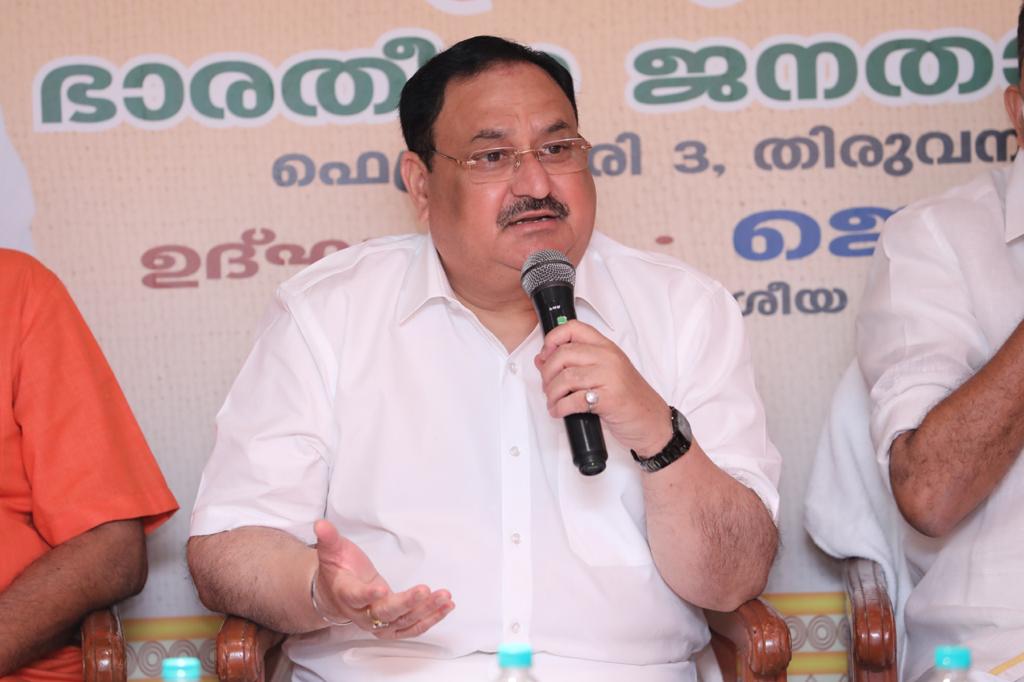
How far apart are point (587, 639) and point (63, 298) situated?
1338 millimetres

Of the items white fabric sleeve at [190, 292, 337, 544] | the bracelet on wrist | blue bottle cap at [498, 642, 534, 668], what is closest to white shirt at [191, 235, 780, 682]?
white fabric sleeve at [190, 292, 337, 544]

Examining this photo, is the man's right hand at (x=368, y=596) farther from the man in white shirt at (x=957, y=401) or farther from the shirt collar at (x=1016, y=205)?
the shirt collar at (x=1016, y=205)

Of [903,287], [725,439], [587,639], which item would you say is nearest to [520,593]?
[587,639]

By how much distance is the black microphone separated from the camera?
6.73 ft

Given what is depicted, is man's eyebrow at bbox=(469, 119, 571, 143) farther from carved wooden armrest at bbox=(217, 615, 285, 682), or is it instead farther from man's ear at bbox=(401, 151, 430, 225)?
carved wooden armrest at bbox=(217, 615, 285, 682)

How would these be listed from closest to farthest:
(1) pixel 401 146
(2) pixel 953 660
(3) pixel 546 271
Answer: (2) pixel 953 660 → (3) pixel 546 271 → (1) pixel 401 146

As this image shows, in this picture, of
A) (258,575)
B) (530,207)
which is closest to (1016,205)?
(530,207)

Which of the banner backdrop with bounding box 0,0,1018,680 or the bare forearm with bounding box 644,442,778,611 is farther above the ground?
the banner backdrop with bounding box 0,0,1018,680

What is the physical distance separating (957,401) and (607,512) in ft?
2.31

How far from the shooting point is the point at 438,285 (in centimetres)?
275

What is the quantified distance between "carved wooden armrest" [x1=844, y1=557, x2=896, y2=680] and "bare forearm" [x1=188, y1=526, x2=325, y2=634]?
102 centimetres

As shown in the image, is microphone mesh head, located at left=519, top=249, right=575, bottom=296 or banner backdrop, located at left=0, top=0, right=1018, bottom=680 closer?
microphone mesh head, located at left=519, top=249, right=575, bottom=296

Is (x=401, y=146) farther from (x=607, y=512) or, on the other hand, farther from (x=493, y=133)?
(x=607, y=512)

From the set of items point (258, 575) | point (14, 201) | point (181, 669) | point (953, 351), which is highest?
point (14, 201)
